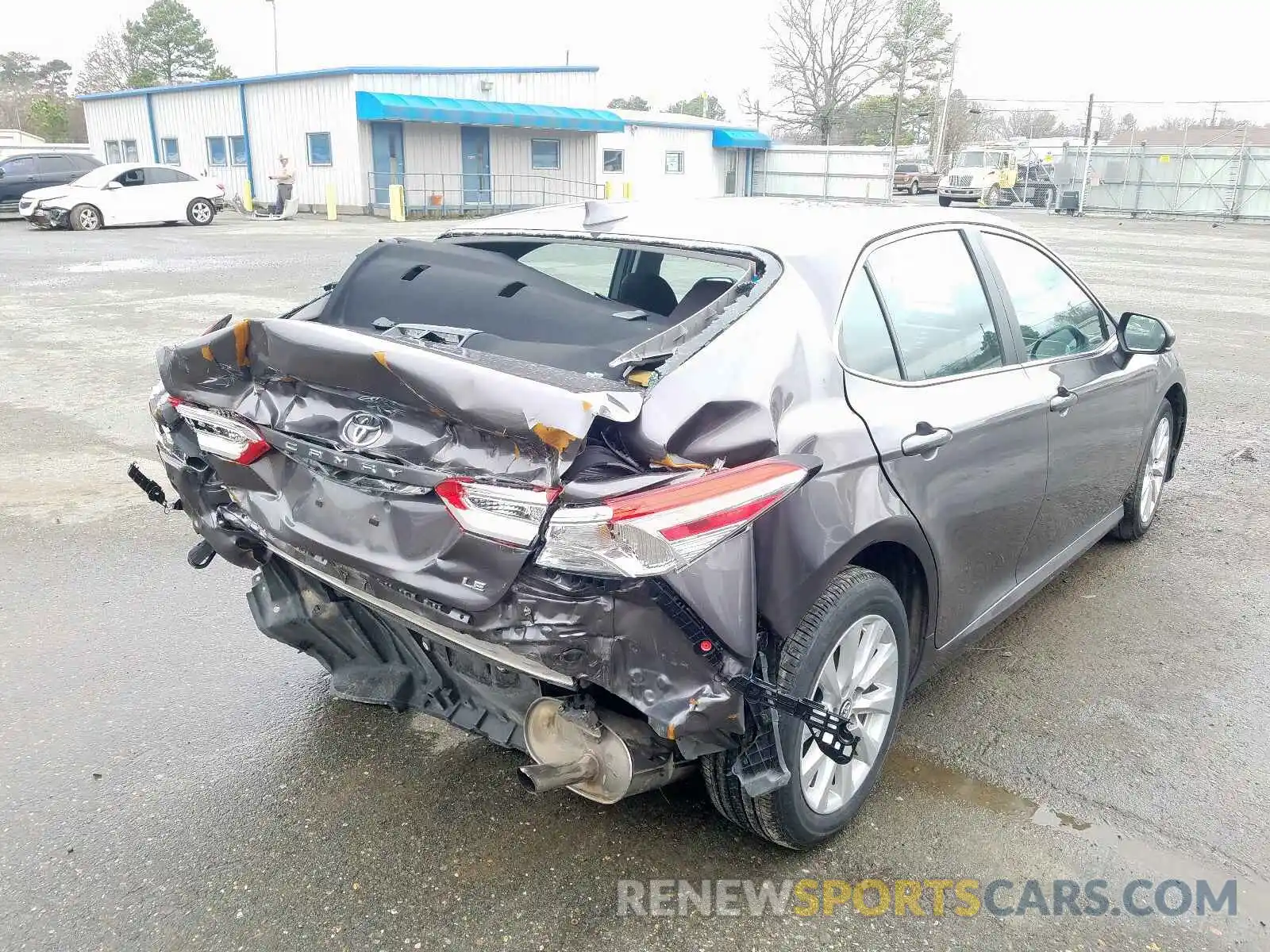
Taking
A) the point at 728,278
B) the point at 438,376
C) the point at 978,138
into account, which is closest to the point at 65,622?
the point at 438,376

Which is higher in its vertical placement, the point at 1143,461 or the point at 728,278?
the point at 728,278

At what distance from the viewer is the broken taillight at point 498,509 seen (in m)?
2.18

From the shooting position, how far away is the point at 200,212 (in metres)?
25.2

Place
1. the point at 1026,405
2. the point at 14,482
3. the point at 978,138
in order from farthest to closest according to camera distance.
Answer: the point at 978,138 → the point at 14,482 → the point at 1026,405

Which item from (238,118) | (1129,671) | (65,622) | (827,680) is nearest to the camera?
(827,680)

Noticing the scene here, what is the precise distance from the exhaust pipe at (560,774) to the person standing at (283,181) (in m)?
29.4

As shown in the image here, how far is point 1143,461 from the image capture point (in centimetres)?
471

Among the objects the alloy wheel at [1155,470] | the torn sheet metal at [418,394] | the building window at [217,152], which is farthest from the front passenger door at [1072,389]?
the building window at [217,152]

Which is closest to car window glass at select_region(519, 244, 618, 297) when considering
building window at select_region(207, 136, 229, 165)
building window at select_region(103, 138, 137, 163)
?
building window at select_region(207, 136, 229, 165)

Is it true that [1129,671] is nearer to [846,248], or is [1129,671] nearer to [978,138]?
[846,248]

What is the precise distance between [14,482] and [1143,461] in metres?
6.17

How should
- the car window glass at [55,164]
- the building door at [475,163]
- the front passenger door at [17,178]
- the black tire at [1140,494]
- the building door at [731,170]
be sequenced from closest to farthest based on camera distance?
the black tire at [1140,494] → the front passenger door at [17,178] → the car window glass at [55,164] → the building door at [475,163] → the building door at [731,170]

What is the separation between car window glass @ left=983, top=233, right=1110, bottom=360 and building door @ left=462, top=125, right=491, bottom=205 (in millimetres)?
30886

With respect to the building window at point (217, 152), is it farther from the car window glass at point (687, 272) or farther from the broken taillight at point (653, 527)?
the broken taillight at point (653, 527)
